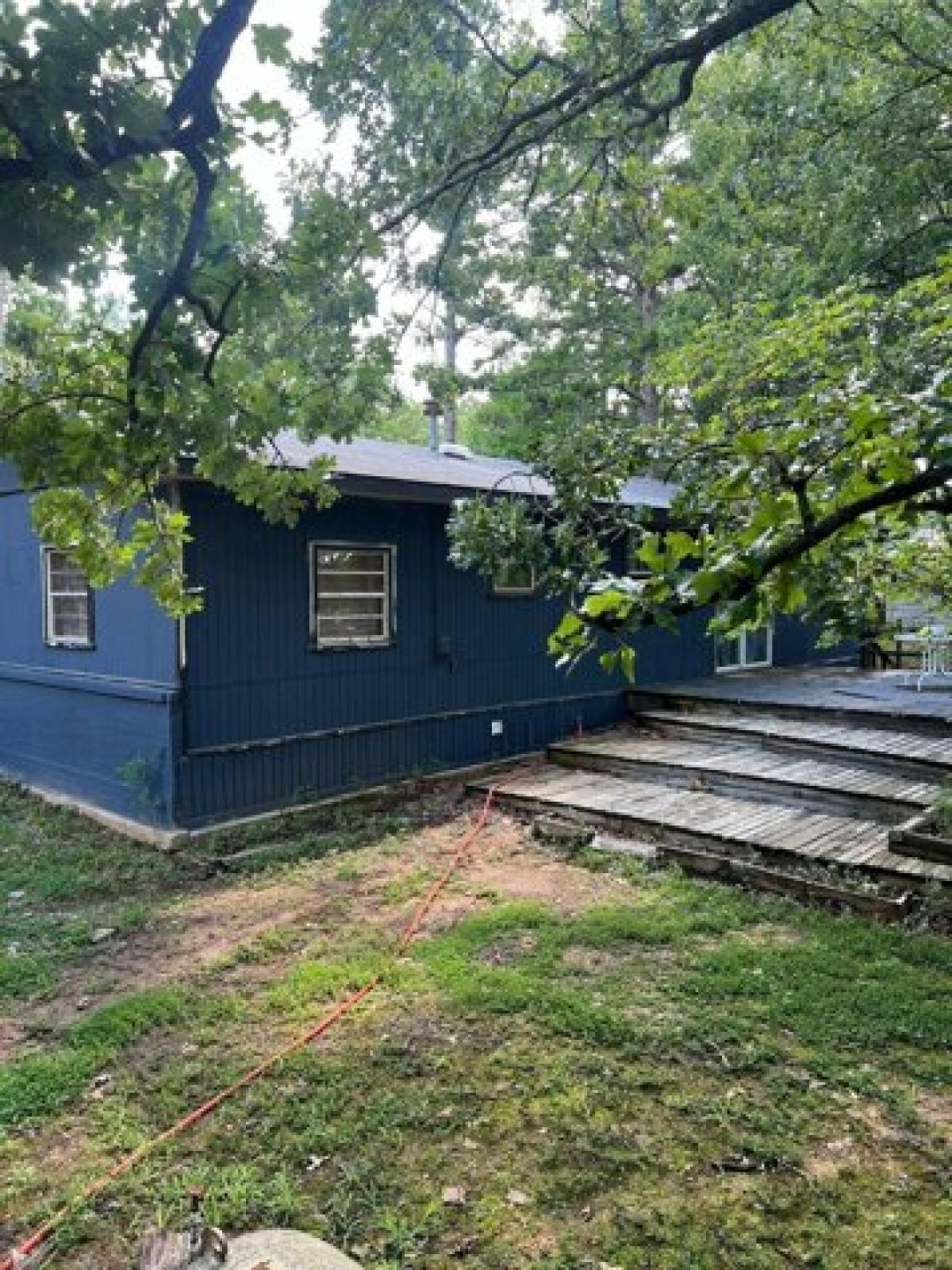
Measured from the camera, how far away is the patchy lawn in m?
2.38

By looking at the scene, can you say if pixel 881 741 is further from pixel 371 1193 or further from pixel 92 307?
pixel 92 307

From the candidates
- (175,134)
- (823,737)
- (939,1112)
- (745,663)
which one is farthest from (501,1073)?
(745,663)

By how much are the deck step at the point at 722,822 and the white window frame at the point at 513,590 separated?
1872mm

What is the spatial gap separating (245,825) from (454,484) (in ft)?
10.4

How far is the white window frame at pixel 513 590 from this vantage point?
26.4ft

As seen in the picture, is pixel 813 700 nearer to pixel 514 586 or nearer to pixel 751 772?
pixel 751 772

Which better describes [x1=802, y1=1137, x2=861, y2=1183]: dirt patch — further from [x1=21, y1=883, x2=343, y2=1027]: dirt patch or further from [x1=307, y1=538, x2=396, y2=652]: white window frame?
[x1=307, y1=538, x2=396, y2=652]: white window frame

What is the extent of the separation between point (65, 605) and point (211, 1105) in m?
5.20

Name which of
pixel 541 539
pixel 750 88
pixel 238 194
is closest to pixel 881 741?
pixel 541 539

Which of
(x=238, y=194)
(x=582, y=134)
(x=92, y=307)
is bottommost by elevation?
(x=92, y=307)

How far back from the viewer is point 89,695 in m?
6.69

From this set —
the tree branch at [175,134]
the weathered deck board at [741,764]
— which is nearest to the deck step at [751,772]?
the weathered deck board at [741,764]

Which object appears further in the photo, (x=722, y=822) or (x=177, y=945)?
(x=722, y=822)

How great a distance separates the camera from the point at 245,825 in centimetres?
614
